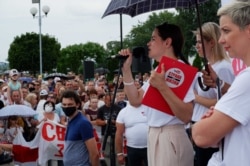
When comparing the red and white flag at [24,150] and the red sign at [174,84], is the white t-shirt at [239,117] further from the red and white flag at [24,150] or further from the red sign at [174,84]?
the red and white flag at [24,150]

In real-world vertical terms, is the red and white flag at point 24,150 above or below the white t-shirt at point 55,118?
below

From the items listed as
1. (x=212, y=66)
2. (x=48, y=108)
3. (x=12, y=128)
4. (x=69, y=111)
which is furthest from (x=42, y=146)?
(x=212, y=66)

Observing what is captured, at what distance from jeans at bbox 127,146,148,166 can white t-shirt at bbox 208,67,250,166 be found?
5087mm

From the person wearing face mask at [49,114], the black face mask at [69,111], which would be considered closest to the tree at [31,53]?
the person wearing face mask at [49,114]

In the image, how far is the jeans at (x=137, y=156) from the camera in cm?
730

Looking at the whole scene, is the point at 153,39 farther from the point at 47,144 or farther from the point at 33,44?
the point at 33,44

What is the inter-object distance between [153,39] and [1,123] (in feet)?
15.5

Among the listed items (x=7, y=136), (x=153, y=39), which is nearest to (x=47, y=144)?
(x=7, y=136)

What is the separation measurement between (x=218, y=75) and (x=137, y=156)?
3.73m

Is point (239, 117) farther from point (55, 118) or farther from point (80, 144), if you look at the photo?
point (55, 118)

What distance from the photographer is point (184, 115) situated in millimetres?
3645

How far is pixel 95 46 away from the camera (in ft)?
335

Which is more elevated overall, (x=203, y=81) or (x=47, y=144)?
(x=203, y=81)

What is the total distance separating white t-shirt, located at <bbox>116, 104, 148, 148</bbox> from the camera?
7.28m
